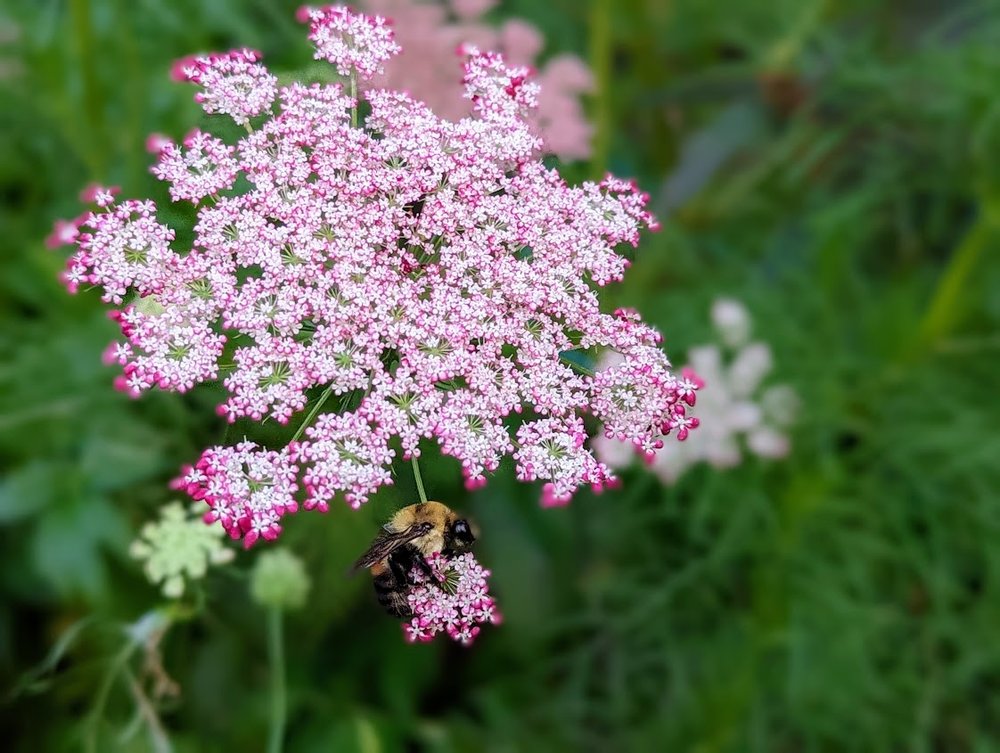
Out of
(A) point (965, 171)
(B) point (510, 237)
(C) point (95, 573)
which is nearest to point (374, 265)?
(B) point (510, 237)

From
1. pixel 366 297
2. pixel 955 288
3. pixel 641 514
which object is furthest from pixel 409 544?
pixel 955 288

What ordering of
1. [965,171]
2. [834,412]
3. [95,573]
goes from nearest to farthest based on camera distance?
[95,573] → [834,412] → [965,171]

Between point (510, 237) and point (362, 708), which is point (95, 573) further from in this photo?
point (510, 237)

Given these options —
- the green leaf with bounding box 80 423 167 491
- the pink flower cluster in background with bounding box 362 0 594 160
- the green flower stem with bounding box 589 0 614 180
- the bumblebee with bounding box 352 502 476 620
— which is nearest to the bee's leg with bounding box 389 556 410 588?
the bumblebee with bounding box 352 502 476 620

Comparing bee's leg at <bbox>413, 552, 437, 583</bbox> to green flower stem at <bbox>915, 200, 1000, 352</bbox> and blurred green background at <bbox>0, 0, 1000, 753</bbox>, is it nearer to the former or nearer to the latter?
blurred green background at <bbox>0, 0, 1000, 753</bbox>

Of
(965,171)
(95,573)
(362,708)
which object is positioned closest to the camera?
(95,573)

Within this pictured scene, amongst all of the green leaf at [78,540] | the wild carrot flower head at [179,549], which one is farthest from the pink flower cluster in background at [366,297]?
the green leaf at [78,540]

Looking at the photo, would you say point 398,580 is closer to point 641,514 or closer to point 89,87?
point 89,87
